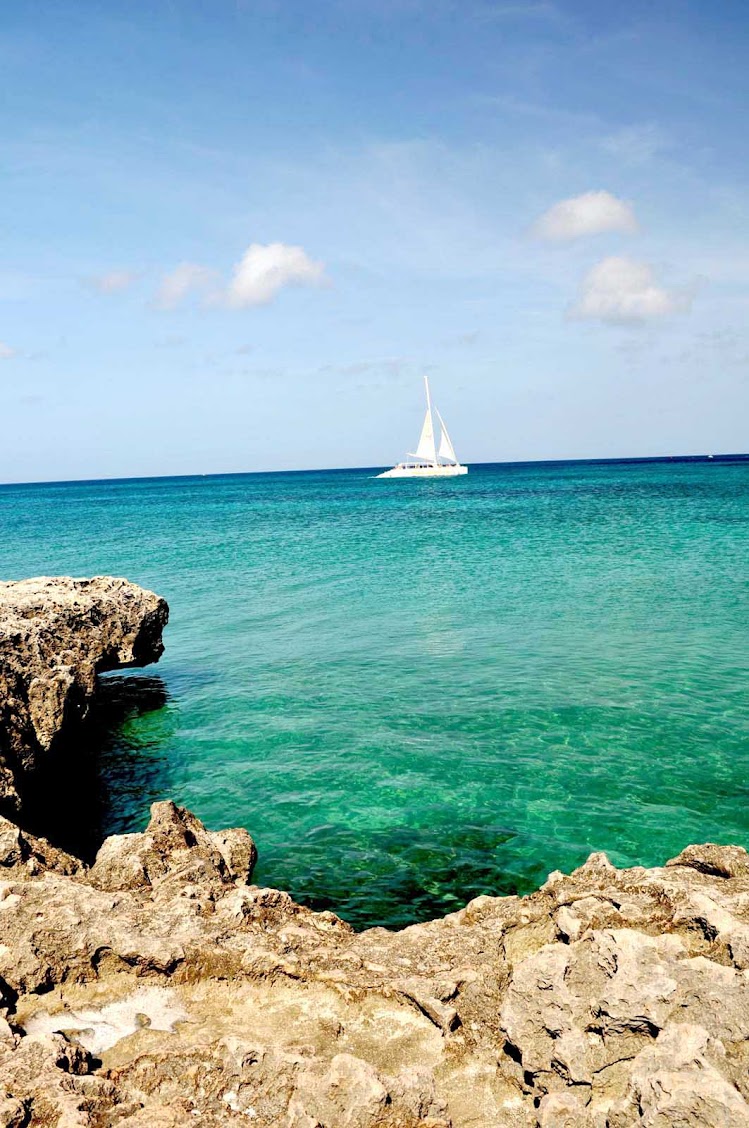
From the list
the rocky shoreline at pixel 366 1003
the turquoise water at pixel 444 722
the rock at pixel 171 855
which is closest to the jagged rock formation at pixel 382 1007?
the rocky shoreline at pixel 366 1003

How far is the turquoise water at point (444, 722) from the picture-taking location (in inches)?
404

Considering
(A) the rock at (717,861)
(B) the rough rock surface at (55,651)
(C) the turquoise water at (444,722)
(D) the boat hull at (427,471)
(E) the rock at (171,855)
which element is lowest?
(C) the turquoise water at (444,722)

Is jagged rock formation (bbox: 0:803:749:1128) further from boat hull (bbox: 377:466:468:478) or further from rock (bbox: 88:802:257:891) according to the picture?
boat hull (bbox: 377:466:468:478)

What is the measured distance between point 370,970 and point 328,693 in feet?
34.9

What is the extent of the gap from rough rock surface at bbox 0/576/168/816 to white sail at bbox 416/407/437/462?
4178 inches

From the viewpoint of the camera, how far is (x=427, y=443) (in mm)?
127875

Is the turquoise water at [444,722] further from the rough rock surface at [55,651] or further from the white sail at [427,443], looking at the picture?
the white sail at [427,443]

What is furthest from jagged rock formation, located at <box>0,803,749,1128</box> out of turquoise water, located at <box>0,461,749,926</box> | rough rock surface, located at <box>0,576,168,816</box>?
rough rock surface, located at <box>0,576,168,816</box>

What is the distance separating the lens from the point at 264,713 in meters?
15.6

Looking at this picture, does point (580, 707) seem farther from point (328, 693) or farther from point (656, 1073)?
point (656, 1073)

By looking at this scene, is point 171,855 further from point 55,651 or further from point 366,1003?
point 55,651

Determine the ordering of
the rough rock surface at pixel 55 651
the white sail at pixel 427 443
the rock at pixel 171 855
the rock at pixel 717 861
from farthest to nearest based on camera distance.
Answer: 1. the white sail at pixel 427 443
2. the rough rock surface at pixel 55 651
3. the rock at pixel 171 855
4. the rock at pixel 717 861

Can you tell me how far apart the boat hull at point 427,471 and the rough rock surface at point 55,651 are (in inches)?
4794

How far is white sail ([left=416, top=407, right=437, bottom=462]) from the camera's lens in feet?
399
